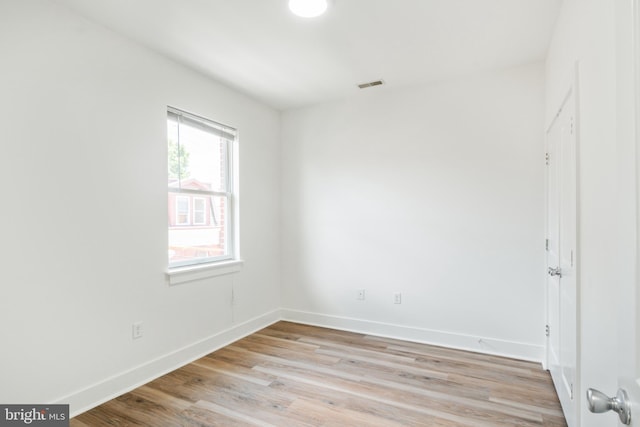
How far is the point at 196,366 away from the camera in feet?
9.58

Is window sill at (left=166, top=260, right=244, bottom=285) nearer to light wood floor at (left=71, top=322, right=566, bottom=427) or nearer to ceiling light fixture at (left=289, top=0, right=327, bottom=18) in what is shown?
light wood floor at (left=71, top=322, right=566, bottom=427)

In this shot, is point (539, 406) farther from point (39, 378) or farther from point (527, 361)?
point (39, 378)

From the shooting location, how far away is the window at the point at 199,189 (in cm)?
299

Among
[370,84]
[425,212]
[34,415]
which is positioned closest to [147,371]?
[34,415]

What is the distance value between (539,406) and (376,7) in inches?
114

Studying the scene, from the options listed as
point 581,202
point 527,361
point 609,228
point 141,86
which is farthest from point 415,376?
point 141,86

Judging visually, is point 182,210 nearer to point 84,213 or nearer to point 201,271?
point 201,271

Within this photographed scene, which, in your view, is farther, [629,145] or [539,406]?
[539,406]

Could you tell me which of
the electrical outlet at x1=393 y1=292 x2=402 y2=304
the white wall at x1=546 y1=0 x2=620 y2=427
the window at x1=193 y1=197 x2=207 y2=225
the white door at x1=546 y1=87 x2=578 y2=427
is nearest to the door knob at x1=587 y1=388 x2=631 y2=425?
the white wall at x1=546 y1=0 x2=620 y2=427

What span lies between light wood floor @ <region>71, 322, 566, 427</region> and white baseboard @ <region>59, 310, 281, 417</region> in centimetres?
7

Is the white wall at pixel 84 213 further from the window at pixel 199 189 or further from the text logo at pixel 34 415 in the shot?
the window at pixel 199 189

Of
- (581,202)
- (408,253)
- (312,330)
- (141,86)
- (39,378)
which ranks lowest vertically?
(312,330)

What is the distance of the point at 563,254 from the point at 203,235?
299 centimetres

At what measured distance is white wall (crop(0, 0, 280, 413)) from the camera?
1.94m
